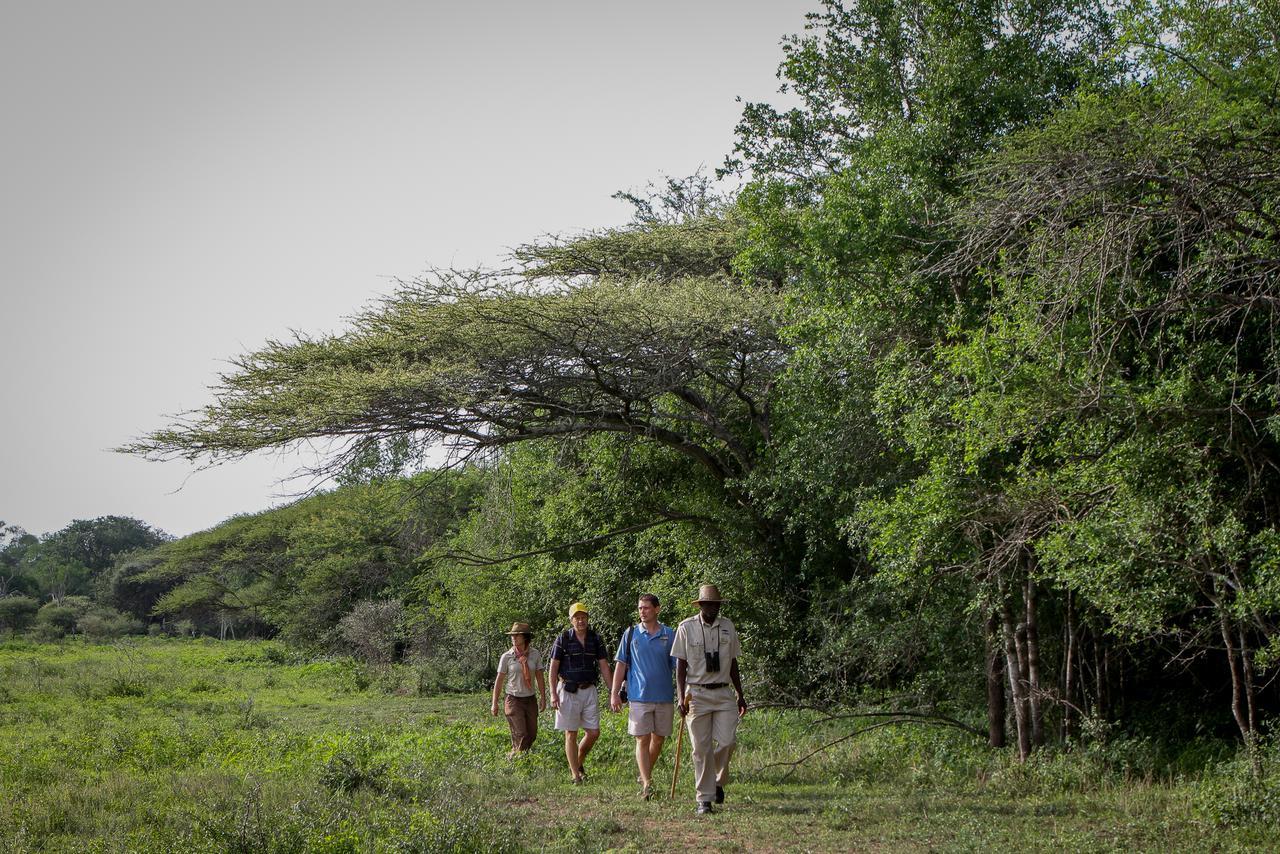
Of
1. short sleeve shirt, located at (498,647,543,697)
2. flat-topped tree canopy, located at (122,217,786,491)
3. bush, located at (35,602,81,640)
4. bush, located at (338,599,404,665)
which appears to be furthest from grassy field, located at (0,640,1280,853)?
bush, located at (35,602,81,640)

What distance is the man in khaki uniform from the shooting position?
344 inches

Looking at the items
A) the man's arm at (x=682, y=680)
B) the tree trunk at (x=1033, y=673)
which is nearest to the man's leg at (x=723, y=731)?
the man's arm at (x=682, y=680)

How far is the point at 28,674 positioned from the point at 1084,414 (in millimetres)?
25500

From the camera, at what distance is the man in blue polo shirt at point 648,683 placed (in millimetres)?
9312

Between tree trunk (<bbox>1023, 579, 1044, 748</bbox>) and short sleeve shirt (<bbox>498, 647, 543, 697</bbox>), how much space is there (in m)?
5.08

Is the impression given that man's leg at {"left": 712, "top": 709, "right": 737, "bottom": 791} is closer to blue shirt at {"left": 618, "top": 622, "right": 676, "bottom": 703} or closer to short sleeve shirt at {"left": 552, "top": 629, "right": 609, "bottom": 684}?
blue shirt at {"left": 618, "top": 622, "right": 676, "bottom": 703}

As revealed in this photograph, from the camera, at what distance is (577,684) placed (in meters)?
10.5

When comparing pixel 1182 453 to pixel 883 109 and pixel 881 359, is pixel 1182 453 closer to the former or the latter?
pixel 881 359

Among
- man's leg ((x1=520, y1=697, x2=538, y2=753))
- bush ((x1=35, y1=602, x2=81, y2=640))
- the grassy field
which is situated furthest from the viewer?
bush ((x1=35, y1=602, x2=81, y2=640))

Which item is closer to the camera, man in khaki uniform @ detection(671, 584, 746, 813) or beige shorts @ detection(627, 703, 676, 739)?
man in khaki uniform @ detection(671, 584, 746, 813)

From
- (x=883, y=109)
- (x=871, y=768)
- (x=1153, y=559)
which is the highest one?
(x=883, y=109)

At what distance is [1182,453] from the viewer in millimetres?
9219

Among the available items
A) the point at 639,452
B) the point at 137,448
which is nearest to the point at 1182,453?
the point at 639,452

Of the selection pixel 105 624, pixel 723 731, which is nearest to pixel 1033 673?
pixel 723 731
